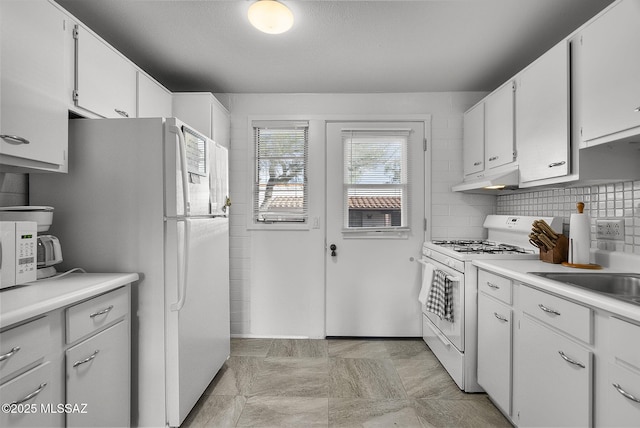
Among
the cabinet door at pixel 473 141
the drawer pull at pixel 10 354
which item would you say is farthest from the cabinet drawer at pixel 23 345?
the cabinet door at pixel 473 141

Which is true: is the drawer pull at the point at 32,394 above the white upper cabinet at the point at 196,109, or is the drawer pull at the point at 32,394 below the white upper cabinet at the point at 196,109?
below

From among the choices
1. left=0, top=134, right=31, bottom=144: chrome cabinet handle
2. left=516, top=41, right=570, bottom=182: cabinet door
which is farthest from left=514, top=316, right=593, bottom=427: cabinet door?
left=0, top=134, right=31, bottom=144: chrome cabinet handle

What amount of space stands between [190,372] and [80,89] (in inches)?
67.1

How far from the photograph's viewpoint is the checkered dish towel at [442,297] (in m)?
2.40

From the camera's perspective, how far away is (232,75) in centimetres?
285

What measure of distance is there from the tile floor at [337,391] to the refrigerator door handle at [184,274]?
795mm

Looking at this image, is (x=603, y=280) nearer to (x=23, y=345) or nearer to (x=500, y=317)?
(x=500, y=317)

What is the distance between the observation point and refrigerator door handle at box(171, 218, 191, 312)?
1.73 m

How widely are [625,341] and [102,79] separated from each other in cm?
274

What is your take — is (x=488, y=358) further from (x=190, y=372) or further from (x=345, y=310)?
(x=190, y=372)

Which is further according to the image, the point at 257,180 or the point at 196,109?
the point at 257,180

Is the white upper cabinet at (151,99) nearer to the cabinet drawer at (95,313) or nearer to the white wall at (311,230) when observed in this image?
the white wall at (311,230)

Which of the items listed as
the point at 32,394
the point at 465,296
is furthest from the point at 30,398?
the point at 465,296

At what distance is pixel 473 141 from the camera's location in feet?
9.68
